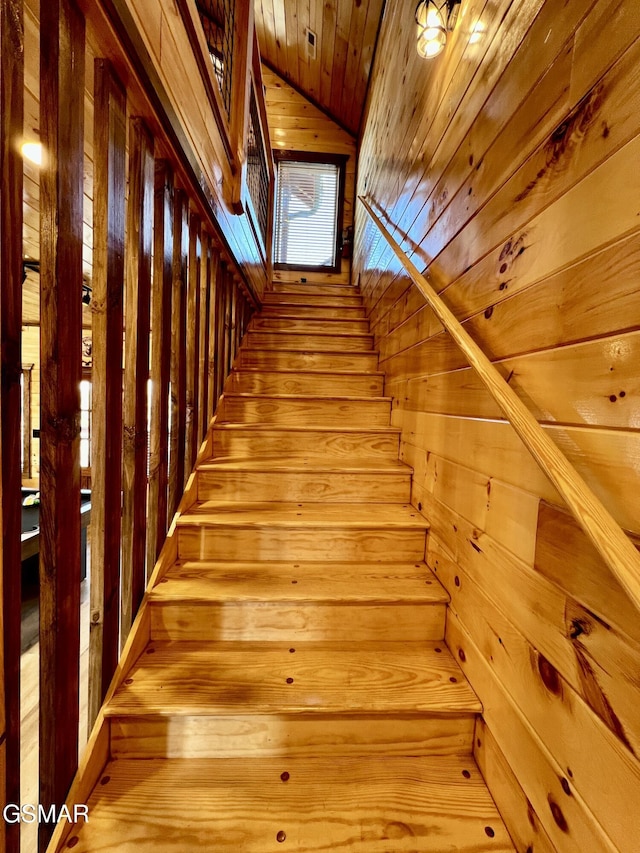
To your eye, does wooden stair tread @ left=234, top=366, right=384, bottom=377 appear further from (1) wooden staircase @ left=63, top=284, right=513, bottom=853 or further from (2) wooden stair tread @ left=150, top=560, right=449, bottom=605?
(2) wooden stair tread @ left=150, top=560, right=449, bottom=605

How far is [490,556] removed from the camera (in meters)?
0.95

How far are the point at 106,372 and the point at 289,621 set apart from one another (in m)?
0.92

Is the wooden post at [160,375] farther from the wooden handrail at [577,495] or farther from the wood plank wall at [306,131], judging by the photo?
the wood plank wall at [306,131]

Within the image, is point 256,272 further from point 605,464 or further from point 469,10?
point 605,464

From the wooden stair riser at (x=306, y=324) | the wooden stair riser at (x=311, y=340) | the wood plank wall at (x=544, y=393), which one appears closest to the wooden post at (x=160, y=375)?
the wood plank wall at (x=544, y=393)

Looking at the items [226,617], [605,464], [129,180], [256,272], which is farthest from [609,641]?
[256,272]

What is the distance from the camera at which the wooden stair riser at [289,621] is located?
3.74 feet

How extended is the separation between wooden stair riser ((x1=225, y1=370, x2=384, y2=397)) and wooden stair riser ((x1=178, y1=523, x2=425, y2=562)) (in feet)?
3.63

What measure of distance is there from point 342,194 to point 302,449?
4.40 metres

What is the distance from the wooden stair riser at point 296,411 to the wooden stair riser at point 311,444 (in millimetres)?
179

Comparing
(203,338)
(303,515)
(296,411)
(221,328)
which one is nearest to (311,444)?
(296,411)

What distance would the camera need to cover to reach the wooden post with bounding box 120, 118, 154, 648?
101 cm

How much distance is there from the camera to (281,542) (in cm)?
138

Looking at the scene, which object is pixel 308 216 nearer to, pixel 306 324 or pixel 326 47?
pixel 326 47
